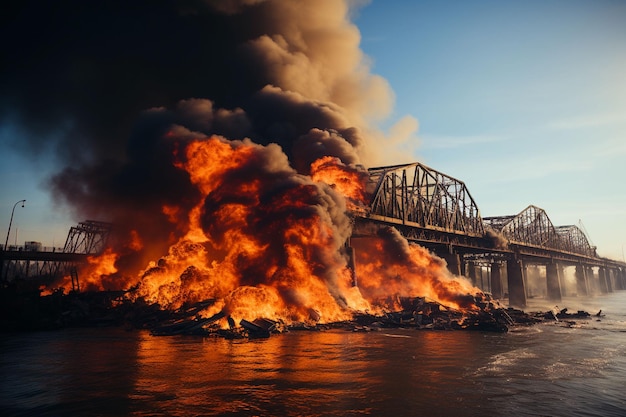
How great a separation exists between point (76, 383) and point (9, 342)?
15052 mm

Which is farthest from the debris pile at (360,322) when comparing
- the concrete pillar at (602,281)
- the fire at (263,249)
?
the concrete pillar at (602,281)

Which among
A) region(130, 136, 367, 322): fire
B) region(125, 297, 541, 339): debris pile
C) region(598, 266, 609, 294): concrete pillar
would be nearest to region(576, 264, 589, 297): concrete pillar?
region(598, 266, 609, 294): concrete pillar

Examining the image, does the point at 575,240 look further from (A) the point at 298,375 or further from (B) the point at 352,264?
(A) the point at 298,375

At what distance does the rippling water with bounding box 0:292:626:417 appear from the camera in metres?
13.4

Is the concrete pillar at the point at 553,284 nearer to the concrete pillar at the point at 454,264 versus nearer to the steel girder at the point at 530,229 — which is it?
the steel girder at the point at 530,229

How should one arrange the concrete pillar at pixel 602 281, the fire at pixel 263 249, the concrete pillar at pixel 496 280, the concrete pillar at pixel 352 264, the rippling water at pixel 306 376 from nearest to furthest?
the rippling water at pixel 306 376, the fire at pixel 263 249, the concrete pillar at pixel 352 264, the concrete pillar at pixel 496 280, the concrete pillar at pixel 602 281

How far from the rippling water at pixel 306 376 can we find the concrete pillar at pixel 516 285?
5422cm

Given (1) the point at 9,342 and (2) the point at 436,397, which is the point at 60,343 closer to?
(1) the point at 9,342

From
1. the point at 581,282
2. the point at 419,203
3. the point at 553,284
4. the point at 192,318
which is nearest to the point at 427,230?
the point at 419,203

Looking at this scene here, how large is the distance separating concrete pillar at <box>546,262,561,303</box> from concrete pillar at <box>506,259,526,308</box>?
27488mm

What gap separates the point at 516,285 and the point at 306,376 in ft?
253

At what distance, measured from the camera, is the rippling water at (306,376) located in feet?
44.1

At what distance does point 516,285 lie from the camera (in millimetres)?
81000

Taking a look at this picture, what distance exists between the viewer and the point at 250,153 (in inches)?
1667
